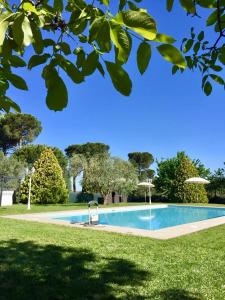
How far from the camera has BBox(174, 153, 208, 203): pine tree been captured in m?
32.1

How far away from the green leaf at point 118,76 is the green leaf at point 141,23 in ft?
0.60

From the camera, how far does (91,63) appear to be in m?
1.12

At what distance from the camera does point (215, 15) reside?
1.64 meters

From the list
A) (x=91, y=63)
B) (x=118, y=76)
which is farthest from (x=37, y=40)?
(x=118, y=76)

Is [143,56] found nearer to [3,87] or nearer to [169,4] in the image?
[169,4]

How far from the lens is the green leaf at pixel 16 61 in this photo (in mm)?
1388

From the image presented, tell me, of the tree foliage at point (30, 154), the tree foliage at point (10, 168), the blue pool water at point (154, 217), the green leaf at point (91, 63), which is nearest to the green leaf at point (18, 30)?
the green leaf at point (91, 63)

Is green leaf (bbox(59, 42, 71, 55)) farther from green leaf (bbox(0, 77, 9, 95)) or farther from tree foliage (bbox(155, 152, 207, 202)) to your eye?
tree foliage (bbox(155, 152, 207, 202))

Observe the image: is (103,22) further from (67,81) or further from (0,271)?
(0,271)

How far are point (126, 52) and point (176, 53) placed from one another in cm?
14

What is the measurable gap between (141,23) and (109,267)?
620 centimetres

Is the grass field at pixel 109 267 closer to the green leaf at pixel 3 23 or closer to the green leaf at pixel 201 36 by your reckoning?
the green leaf at pixel 201 36

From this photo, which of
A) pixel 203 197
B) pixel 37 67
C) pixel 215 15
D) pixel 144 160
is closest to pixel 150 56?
pixel 37 67

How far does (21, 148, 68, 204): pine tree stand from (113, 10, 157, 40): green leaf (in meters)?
28.6
